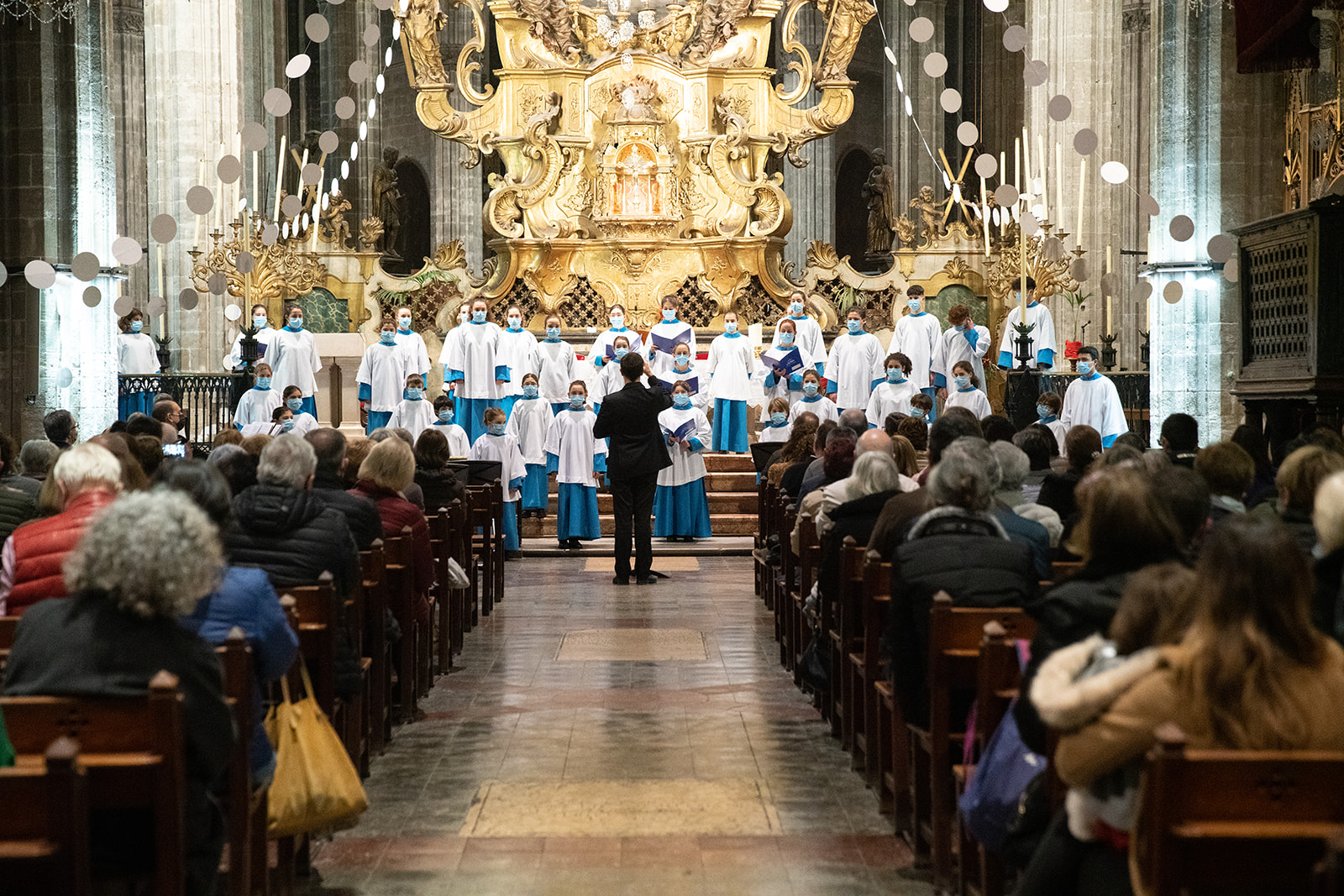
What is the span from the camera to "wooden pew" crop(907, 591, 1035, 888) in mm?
5020

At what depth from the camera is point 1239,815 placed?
2.99 meters

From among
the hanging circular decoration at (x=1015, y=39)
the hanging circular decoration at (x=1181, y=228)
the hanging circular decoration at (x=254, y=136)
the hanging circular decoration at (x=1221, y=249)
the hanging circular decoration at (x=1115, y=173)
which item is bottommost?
the hanging circular decoration at (x=1221, y=249)

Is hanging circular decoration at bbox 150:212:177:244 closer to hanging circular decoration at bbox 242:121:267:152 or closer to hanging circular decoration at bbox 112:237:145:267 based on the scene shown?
hanging circular decoration at bbox 112:237:145:267

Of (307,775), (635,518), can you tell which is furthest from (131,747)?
(635,518)

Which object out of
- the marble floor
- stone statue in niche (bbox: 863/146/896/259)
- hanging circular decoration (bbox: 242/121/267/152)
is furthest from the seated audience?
stone statue in niche (bbox: 863/146/896/259)

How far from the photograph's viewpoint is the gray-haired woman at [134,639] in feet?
12.0

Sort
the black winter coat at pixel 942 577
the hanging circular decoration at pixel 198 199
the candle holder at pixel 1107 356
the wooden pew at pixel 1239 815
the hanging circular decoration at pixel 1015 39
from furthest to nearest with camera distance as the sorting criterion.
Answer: the candle holder at pixel 1107 356 < the hanging circular decoration at pixel 198 199 < the hanging circular decoration at pixel 1015 39 < the black winter coat at pixel 942 577 < the wooden pew at pixel 1239 815

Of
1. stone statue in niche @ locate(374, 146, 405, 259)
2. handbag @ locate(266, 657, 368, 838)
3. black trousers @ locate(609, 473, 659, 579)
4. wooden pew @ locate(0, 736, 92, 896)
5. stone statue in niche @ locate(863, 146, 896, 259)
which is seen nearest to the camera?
wooden pew @ locate(0, 736, 92, 896)

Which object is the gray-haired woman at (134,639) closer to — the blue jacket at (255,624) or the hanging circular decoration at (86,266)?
the blue jacket at (255,624)

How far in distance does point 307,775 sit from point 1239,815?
115 inches

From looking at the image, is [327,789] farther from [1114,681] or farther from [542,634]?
[542,634]

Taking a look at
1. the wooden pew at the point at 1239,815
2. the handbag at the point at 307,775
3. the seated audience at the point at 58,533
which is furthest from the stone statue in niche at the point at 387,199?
the wooden pew at the point at 1239,815

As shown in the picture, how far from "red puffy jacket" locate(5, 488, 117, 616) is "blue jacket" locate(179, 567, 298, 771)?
0.84 meters

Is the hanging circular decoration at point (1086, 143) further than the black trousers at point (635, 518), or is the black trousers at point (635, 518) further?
the black trousers at point (635, 518)
